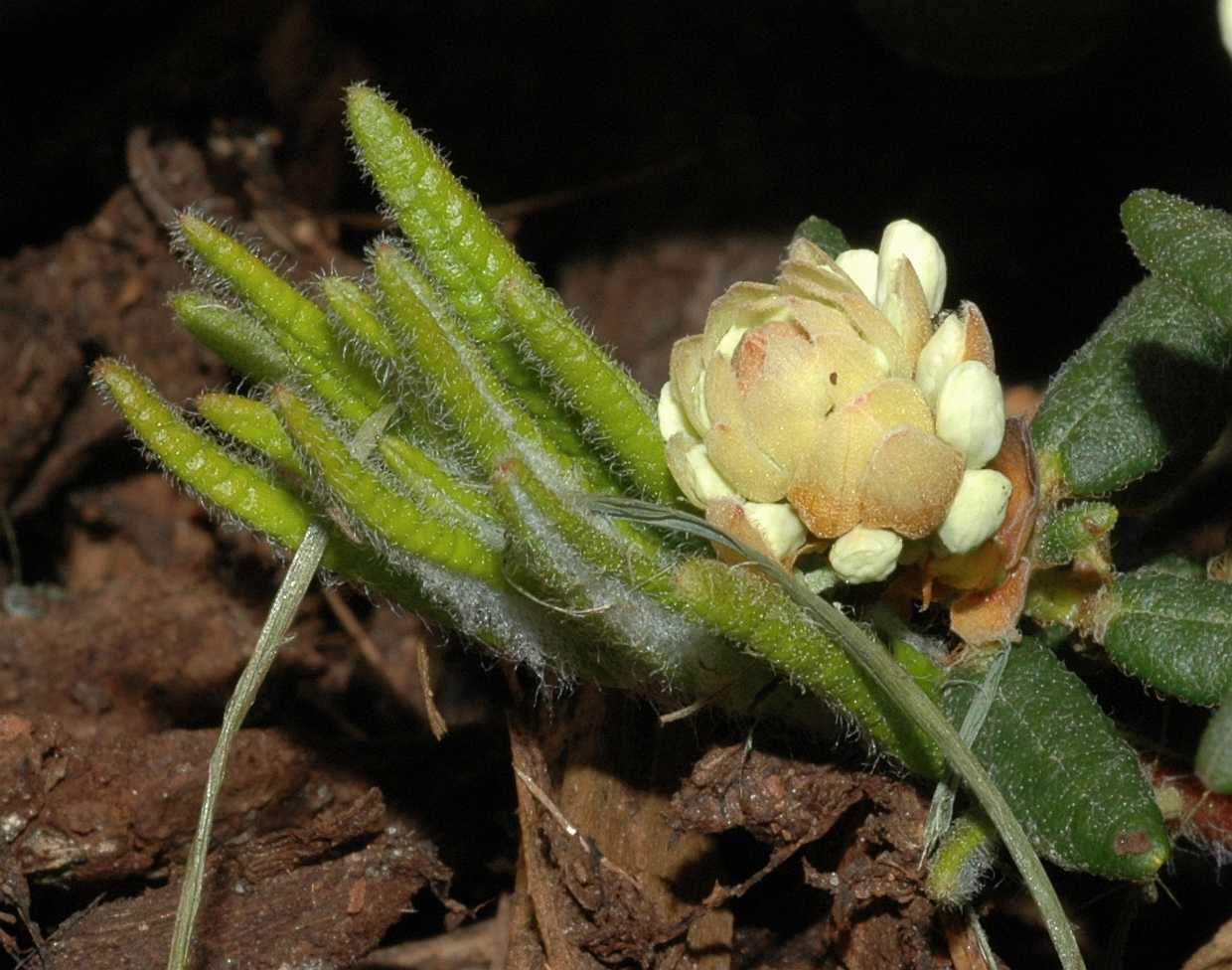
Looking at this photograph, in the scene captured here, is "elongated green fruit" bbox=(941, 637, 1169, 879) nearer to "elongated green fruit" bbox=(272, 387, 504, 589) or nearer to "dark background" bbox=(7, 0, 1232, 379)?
"elongated green fruit" bbox=(272, 387, 504, 589)

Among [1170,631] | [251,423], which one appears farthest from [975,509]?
[251,423]

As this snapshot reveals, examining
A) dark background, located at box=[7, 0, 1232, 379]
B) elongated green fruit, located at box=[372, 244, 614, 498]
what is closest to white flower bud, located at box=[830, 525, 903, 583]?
elongated green fruit, located at box=[372, 244, 614, 498]

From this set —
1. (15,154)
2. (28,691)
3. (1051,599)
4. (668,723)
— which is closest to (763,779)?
(668,723)

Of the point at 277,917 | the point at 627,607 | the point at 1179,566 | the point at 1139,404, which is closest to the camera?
the point at 627,607

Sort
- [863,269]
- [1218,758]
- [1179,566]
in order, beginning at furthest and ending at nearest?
1. [1179,566]
2. [863,269]
3. [1218,758]

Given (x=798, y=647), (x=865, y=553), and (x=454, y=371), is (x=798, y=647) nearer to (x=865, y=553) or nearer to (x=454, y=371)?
(x=865, y=553)

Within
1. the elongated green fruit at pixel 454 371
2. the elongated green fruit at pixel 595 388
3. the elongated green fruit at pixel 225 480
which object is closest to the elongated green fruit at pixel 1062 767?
the elongated green fruit at pixel 595 388

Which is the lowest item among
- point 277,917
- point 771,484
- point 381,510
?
point 277,917

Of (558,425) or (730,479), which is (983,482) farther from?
(558,425)
